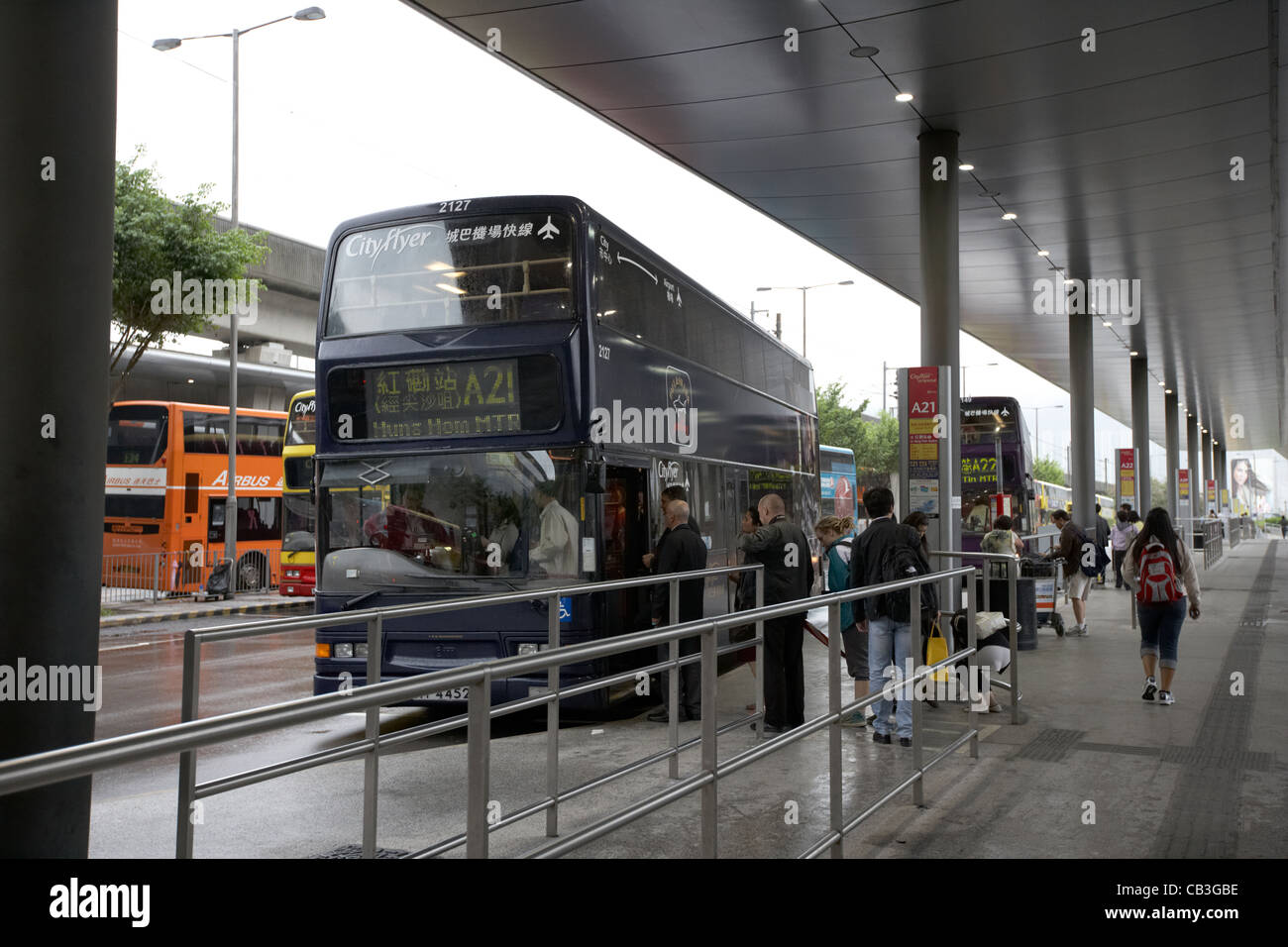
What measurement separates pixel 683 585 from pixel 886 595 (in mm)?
2121

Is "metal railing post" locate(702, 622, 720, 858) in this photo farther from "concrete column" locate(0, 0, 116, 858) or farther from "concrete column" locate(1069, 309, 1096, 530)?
"concrete column" locate(1069, 309, 1096, 530)

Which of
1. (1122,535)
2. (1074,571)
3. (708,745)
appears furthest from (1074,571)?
(708,745)

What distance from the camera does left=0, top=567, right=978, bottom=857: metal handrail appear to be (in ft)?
6.65

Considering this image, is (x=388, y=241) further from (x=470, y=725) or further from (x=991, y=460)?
(x=991, y=460)

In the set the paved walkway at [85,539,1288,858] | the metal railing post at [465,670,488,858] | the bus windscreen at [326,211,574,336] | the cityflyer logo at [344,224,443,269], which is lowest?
the paved walkway at [85,539,1288,858]

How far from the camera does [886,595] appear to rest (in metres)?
7.50

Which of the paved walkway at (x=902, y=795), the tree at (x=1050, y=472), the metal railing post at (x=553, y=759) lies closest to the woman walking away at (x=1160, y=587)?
the paved walkway at (x=902, y=795)

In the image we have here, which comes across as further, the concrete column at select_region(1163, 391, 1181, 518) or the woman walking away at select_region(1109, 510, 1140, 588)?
the concrete column at select_region(1163, 391, 1181, 518)

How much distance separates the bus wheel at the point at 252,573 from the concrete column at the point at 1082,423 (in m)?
18.2

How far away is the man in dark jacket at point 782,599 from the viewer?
27.1 ft

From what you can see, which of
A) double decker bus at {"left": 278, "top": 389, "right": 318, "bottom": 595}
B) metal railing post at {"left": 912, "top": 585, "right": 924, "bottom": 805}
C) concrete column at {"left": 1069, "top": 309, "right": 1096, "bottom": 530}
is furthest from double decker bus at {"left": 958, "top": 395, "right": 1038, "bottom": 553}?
metal railing post at {"left": 912, "top": 585, "right": 924, "bottom": 805}

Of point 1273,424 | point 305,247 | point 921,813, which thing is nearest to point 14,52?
point 921,813

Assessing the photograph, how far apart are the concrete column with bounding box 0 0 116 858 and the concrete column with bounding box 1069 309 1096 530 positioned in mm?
23055

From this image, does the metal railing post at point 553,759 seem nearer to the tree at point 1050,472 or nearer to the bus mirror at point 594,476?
the bus mirror at point 594,476
